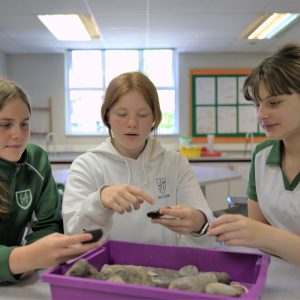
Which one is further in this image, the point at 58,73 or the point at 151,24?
the point at 58,73

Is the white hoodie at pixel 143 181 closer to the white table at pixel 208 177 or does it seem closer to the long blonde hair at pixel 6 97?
the long blonde hair at pixel 6 97

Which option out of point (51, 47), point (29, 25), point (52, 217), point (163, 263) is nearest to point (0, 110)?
point (52, 217)

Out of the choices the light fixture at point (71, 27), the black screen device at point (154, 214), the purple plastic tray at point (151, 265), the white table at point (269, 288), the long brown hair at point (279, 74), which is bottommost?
the white table at point (269, 288)

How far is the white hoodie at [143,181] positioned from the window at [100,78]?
4502 mm

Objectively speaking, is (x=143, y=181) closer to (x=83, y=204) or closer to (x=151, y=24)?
(x=83, y=204)

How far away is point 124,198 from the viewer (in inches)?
34.5

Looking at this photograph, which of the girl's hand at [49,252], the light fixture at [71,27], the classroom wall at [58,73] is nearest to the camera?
the girl's hand at [49,252]

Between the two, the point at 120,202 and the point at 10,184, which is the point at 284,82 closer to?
the point at 120,202

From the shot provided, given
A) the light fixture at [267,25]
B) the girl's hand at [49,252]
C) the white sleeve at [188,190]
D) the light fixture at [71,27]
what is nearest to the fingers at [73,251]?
the girl's hand at [49,252]

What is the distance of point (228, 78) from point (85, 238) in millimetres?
5326

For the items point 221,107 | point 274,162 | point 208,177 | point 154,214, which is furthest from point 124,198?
point 221,107

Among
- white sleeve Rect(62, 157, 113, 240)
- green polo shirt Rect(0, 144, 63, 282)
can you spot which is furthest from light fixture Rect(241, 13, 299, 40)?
green polo shirt Rect(0, 144, 63, 282)

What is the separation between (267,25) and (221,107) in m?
1.69

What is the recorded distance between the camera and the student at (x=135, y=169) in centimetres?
123
